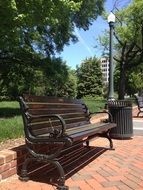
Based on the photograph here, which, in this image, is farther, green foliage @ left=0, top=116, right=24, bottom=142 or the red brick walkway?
green foliage @ left=0, top=116, right=24, bottom=142

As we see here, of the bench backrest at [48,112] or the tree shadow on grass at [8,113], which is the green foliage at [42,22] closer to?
the tree shadow on grass at [8,113]

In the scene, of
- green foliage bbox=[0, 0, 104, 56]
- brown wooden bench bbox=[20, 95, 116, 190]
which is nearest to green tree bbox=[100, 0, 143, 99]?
green foliage bbox=[0, 0, 104, 56]

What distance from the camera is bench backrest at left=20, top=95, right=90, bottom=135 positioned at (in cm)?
584

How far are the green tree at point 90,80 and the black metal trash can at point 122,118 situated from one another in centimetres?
6251

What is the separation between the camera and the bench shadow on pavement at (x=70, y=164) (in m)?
5.97

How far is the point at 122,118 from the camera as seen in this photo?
9.61 metres

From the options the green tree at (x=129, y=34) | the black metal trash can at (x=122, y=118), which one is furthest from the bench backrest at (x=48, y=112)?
the green tree at (x=129, y=34)

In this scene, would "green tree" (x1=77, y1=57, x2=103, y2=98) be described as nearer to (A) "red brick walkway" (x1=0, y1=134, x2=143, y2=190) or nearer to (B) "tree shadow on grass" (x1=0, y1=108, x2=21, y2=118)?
(B) "tree shadow on grass" (x1=0, y1=108, x2=21, y2=118)

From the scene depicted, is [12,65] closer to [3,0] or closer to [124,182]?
[3,0]

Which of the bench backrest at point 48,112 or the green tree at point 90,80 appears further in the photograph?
the green tree at point 90,80

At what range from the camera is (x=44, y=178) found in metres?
5.94

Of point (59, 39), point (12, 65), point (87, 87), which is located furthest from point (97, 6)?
point (87, 87)

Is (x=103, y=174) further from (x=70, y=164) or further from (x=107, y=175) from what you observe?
(x=70, y=164)

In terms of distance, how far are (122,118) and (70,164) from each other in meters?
2.99
